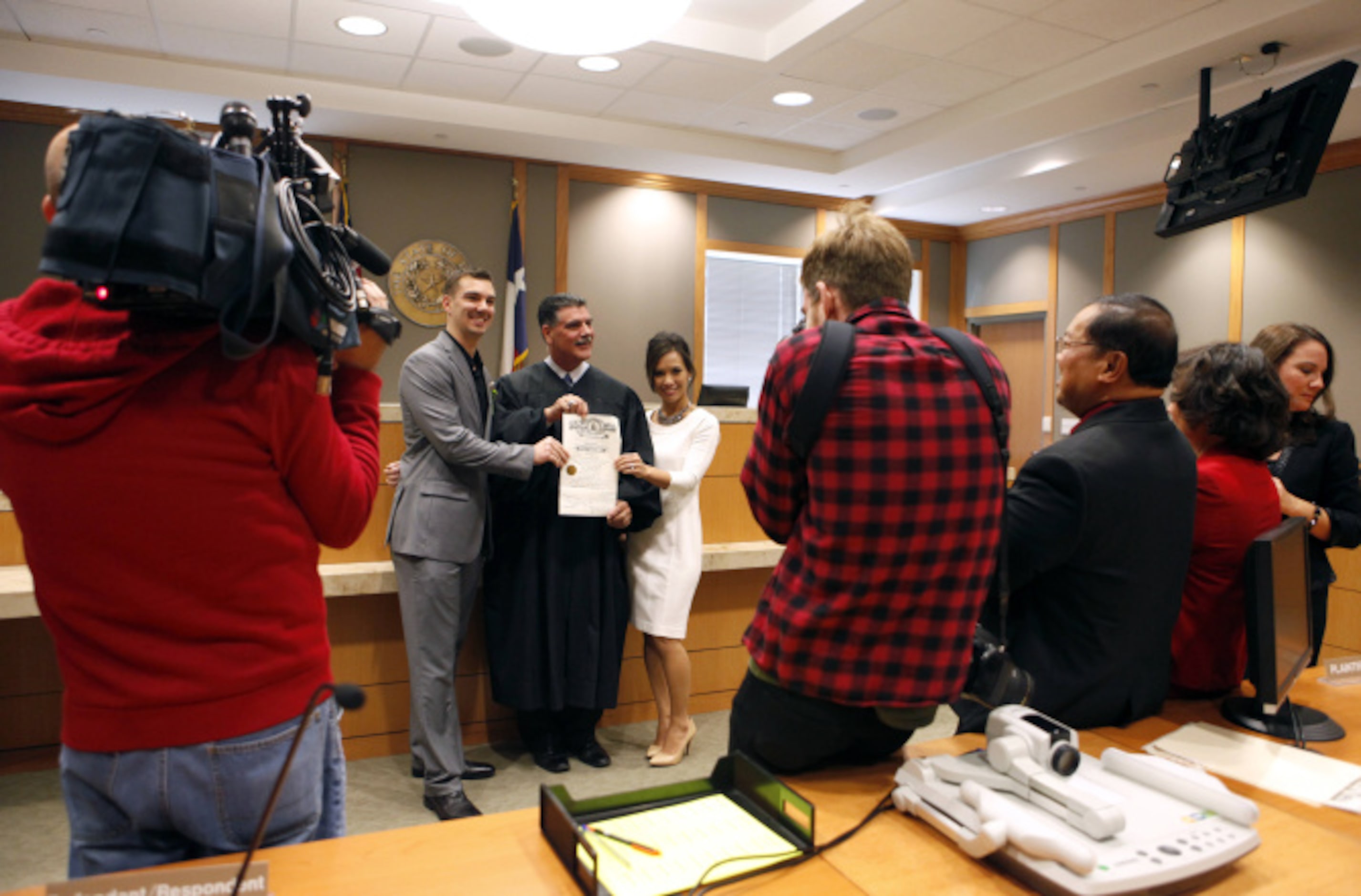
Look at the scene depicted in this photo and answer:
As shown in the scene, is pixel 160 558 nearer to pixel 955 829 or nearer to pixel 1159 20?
pixel 955 829

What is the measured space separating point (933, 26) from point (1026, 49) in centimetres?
62

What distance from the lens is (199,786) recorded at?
1017 mm

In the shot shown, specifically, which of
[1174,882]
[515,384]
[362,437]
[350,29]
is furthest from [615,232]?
[1174,882]

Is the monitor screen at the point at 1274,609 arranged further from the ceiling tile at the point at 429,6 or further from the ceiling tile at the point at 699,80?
the ceiling tile at the point at 699,80

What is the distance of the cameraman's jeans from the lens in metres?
1.01

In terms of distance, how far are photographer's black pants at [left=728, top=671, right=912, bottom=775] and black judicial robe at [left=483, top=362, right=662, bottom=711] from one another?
6.16 feet

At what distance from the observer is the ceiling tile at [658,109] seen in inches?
210

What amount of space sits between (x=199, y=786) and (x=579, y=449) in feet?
6.72

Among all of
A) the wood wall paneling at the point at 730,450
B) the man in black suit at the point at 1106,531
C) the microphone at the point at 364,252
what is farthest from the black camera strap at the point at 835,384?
the wood wall paneling at the point at 730,450

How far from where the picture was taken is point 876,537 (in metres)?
1.17

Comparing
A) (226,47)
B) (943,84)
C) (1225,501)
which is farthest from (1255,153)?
(226,47)

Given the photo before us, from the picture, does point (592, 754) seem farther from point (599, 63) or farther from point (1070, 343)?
point (599, 63)

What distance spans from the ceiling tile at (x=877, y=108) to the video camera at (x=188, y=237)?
486cm

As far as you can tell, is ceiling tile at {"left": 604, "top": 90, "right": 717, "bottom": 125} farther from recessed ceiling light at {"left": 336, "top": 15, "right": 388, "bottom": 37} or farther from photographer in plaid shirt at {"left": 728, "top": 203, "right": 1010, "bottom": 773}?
photographer in plaid shirt at {"left": 728, "top": 203, "right": 1010, "bottom": 773}
